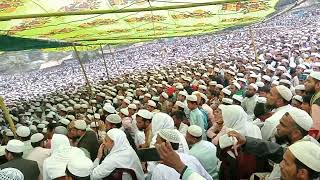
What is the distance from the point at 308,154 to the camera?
2.54 metres

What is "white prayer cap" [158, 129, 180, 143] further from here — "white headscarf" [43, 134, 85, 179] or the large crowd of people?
"white headscarf" [43, 134, 85, 179]

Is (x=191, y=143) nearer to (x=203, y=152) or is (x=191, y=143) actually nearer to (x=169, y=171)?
(x=203, y=152)

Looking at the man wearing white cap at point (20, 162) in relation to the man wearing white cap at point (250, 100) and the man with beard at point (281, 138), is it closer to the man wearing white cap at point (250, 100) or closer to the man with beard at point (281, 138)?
the man with beard at point (281, 138)

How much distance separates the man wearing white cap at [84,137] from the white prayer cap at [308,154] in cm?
359

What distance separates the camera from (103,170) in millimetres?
4043

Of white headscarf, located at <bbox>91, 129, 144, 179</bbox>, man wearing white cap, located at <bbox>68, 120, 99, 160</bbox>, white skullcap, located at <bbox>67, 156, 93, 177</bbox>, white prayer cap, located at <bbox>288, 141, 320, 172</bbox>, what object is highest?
white prayer cap, located at <bbox>288, 141, 320, 172</bbox>

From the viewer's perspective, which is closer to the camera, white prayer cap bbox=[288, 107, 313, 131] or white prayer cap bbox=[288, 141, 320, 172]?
white prayer cap bbox=[288, 141, 320, 172]

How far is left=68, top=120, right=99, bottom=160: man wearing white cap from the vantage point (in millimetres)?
5688

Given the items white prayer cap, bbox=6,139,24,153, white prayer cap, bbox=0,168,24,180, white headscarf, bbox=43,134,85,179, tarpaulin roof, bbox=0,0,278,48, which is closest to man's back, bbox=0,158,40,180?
white prayer cap, bbox=6,139,24,153

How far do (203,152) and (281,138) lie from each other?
40.3 inches

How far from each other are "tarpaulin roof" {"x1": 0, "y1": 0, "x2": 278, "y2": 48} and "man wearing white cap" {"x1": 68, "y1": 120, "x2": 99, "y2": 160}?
1690 millimetres

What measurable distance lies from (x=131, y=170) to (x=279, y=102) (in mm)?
2216

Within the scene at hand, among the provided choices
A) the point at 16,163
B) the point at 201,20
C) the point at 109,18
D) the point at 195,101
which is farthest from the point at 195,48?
the point at 16,163

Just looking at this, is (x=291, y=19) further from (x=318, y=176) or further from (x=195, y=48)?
(x=318, y=176)
